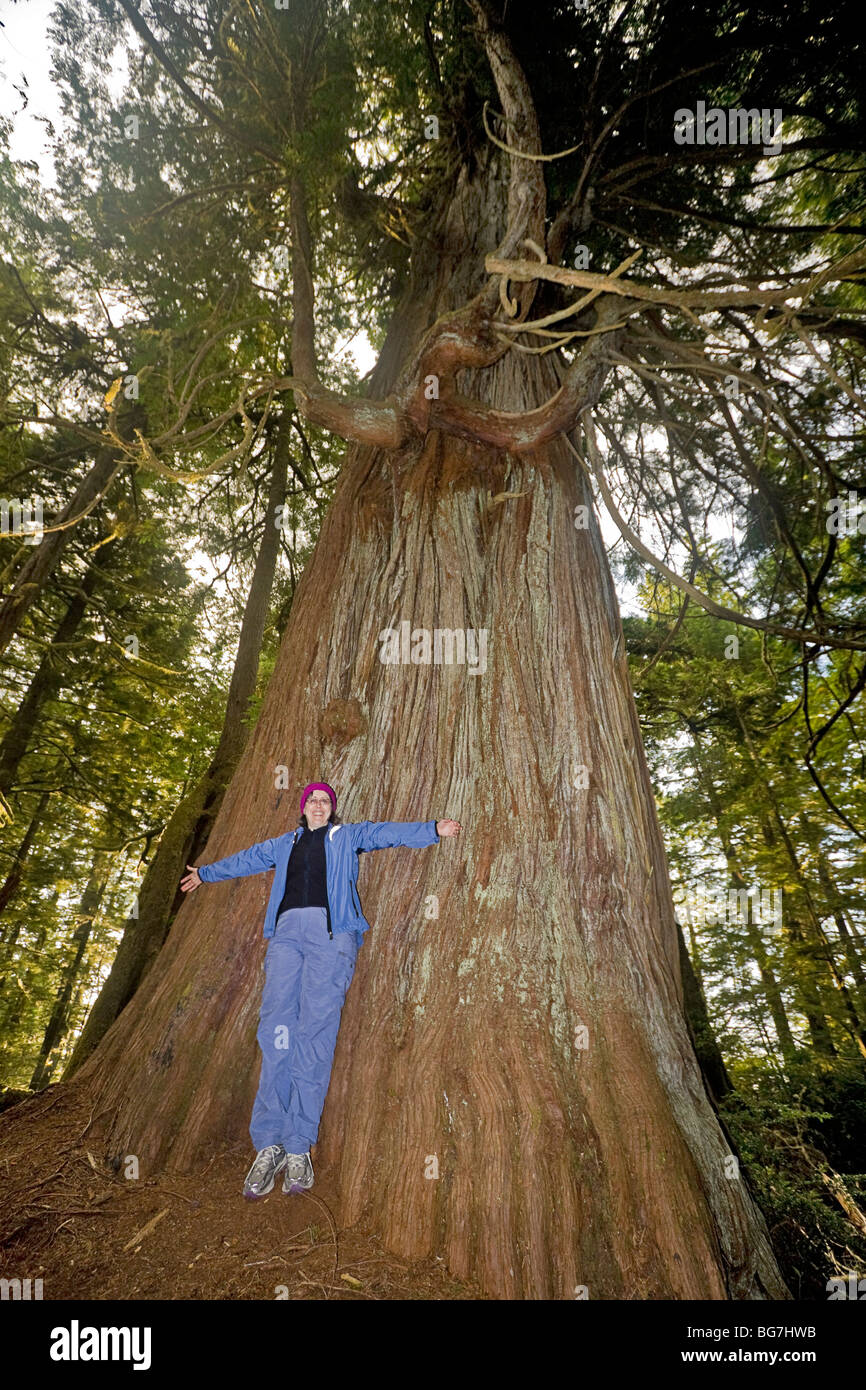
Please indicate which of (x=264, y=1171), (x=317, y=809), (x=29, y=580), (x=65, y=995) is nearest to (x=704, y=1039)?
(x=264, y=1171)

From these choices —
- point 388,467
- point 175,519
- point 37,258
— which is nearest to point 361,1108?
point 388,467

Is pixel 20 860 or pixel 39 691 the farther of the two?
pixel 39 691

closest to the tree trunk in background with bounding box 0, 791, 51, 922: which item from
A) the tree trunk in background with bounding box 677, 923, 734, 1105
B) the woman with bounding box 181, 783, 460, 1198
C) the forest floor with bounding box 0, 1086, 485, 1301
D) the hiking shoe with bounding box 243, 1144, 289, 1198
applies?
the forest floor with bounding box 0, 1086, 485, 1301

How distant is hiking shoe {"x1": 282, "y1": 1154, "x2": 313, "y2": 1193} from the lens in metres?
2.23

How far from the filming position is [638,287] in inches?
76.7

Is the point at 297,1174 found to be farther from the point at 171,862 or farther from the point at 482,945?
the point at 171,862

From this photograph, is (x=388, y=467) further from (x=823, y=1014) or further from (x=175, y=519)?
(x=823, y=1014)

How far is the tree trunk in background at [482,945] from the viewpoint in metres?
1.97

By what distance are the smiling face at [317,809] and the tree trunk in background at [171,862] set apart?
2.76 m

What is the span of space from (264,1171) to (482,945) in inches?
45.1

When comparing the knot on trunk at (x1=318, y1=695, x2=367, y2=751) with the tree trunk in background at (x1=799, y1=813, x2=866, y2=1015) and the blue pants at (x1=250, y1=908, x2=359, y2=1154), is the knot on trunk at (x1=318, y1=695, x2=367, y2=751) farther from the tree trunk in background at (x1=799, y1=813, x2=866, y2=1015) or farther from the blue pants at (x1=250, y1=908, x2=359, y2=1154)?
the tree trunk in background at (x1=799, y1=813, x2=866, y2=1015)

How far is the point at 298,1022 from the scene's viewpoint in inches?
96.4

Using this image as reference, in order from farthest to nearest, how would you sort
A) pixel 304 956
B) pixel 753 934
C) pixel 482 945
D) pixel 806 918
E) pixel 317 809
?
pixel 753 934 < pixel 806 918 < pixel 317 809 < pixel 304 956 < pixel 482 945

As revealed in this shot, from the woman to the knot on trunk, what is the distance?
0.34 m
